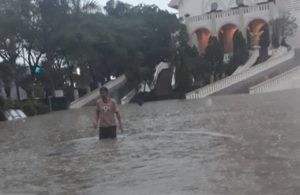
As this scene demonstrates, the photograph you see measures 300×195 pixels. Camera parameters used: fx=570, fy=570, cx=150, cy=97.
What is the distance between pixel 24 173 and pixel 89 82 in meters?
43.0

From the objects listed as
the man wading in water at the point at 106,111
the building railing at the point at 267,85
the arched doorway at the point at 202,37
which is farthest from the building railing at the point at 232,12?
the man wading in water at the point at 106,111

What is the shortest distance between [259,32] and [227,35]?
4.39 metres

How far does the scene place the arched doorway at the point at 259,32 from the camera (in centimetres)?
5753

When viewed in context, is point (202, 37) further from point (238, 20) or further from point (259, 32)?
point (259, 32)

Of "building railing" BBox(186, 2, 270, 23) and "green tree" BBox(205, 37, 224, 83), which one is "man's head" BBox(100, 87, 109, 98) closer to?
"green tree" BBox(205, 37, 224, 83)

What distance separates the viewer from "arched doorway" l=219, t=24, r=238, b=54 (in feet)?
199

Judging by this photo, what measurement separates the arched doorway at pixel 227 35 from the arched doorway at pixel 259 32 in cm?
200

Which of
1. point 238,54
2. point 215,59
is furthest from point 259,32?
point 215,59

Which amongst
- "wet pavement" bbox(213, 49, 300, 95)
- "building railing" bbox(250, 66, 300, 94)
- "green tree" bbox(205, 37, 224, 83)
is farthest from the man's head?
"green tree" bbox(205, 37, 224, 83)

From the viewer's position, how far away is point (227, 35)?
62500 mm

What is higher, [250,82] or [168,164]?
[250,82]

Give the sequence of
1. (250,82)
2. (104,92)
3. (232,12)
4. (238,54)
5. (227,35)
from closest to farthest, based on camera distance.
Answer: (104,92), (250,82), (238,54), (232,12), (227,35)

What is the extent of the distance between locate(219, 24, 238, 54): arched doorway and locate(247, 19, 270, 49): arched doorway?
200 cm

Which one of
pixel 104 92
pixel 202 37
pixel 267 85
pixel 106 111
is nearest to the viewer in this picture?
pixel 104 92
